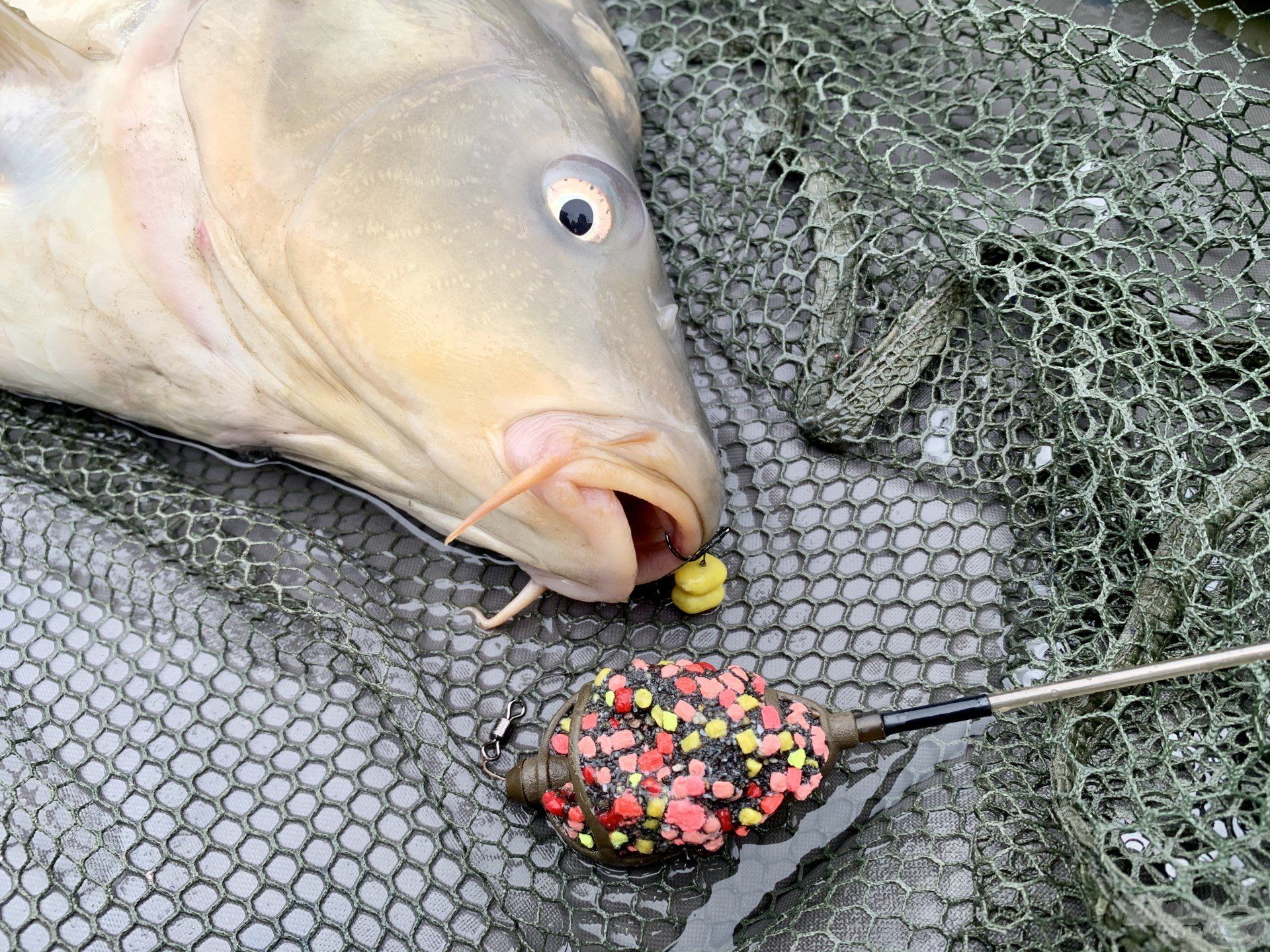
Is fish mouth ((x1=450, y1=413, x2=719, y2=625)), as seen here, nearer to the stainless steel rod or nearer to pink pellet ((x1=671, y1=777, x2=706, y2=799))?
pink pellet ((x1=671, y1=777, x2=706, y2=799))

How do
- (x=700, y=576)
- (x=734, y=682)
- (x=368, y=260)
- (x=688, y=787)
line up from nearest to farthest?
(x=688, y=787) → (x=734, y=682) → (x=368, y=260) → (x=700, y=576)

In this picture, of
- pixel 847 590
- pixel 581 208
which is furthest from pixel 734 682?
pixel 581 208

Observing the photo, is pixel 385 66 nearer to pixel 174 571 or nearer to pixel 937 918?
pixel 174 571

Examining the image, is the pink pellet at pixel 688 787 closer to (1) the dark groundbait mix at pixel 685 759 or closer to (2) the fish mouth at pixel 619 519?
(1) the dark groundbait mix at pixel 685 759

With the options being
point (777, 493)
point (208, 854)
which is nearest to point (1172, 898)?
point (777, 493)

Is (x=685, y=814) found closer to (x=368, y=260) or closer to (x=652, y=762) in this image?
(x=652, y=762)

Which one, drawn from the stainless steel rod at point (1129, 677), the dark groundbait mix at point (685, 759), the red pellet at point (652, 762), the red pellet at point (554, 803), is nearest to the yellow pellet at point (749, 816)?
the dark groundbait mix at point (685, 759)

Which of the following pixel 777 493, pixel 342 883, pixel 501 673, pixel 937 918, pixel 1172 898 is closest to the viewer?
pixel 1172 898

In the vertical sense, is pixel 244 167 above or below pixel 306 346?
above
